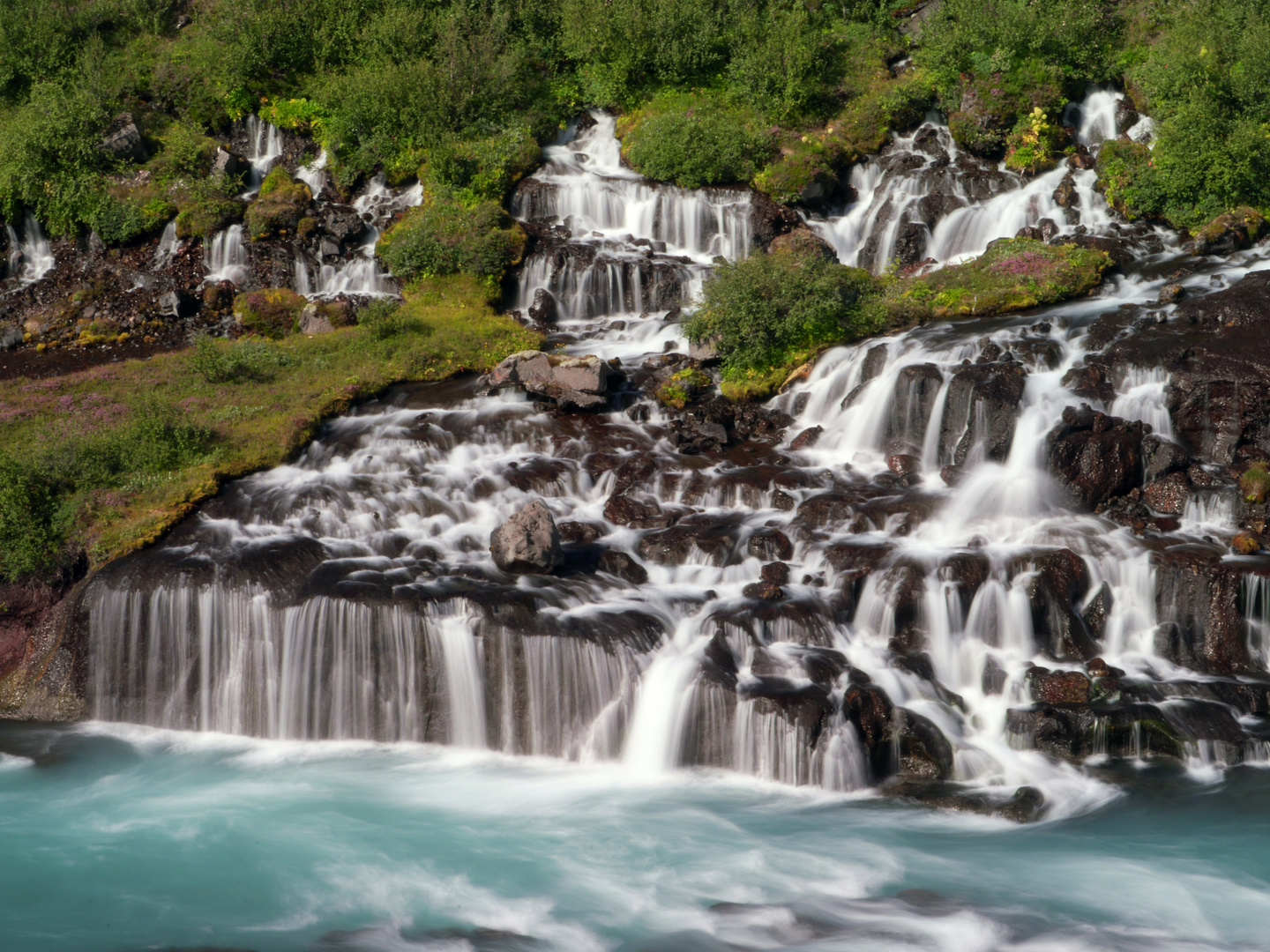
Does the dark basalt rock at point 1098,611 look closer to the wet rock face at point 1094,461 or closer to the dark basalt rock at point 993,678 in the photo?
the dark basalt rock at point 993,678

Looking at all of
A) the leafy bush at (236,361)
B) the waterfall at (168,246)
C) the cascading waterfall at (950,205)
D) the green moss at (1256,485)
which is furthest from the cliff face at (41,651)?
the cascading waterfall at (950,205)

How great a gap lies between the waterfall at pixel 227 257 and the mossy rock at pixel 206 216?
12.7 inches

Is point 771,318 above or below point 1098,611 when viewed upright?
above

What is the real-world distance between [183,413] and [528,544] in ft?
28.3

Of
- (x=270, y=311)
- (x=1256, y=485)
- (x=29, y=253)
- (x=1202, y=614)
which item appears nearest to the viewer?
(x=1202, y=614)

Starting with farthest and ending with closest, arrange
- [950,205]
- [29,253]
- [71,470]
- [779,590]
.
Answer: [29,253] → [950,205] → [71,470] → [779,590]

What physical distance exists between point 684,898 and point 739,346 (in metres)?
12.9

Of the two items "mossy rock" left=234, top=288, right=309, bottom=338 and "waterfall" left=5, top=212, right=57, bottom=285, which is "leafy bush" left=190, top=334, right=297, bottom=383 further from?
"waterfall" left=5, top=212, right=57, bottom=285

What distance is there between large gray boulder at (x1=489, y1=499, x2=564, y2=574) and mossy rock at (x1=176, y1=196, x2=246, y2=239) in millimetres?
18832

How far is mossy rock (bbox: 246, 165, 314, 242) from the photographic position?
29.4m

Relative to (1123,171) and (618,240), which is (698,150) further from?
(1123,171)

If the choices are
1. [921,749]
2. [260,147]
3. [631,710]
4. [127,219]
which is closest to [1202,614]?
[921,749]

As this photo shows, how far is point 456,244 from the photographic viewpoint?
27.0m

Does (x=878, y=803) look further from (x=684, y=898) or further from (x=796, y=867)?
(x=684, y=898)
